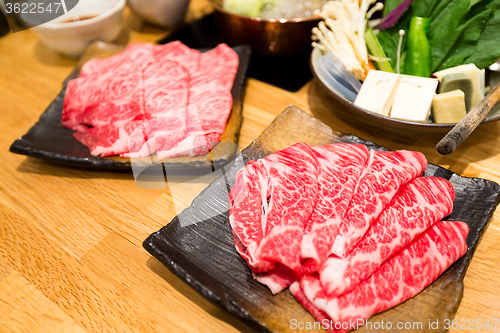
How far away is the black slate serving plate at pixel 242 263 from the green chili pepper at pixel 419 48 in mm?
682

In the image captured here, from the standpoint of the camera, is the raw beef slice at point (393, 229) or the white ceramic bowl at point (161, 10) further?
the white ceramic bowl at point (161, 10)

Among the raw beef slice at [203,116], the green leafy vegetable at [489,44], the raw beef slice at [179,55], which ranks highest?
the green leafy vegetable at [489,44]

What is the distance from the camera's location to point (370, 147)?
1723mm

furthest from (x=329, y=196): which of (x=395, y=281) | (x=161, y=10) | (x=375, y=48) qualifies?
(x=161, y=10)

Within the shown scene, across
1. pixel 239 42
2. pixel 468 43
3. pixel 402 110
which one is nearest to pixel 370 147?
pixel 402 110

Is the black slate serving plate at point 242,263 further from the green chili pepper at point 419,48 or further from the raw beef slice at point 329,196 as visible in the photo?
the green chili pepper at point 419,48

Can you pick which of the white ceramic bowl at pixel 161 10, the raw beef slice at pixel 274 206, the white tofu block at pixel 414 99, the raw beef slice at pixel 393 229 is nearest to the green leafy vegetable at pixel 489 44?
the white tofu block at pixel 414 99

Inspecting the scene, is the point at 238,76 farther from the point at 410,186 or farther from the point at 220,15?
the point at 410,186

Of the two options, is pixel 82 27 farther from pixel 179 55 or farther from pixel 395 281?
pixel 395 281

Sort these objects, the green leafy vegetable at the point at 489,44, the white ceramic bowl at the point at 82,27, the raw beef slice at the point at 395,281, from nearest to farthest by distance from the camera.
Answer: the raw beef slice at the point at 395,281 → the green leafy vegetable at the point at 489,44 → the white ceramic bowl at the point at 82,27

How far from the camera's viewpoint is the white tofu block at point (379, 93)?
1.72 m

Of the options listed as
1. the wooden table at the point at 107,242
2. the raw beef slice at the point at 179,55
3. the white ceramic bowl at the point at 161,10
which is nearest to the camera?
the wooden table at the point at 107,242

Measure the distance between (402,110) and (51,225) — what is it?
6.05ft

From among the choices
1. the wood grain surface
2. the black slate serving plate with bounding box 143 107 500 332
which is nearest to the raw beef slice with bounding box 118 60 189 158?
the black slate serving plate with bounding box 143 107 500 332
